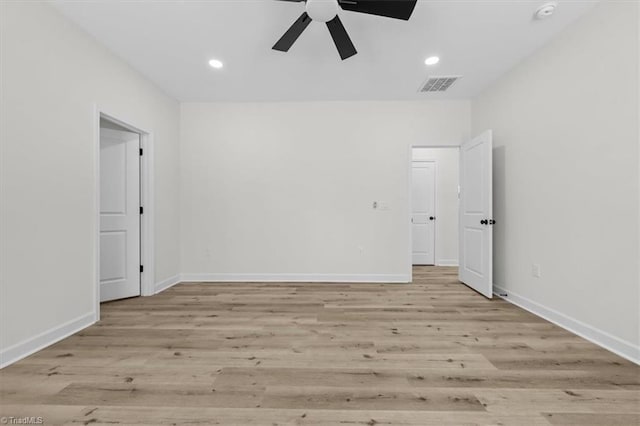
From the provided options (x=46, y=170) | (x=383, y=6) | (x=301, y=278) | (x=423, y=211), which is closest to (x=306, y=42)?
(x=383, y=6)

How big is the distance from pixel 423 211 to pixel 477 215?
6.97ft

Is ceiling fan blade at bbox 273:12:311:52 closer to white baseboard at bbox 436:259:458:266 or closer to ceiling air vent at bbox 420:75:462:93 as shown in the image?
ceiling air vent at bbox 420:75:462:93

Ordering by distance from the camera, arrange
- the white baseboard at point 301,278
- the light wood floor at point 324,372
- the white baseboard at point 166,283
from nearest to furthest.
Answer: the light wood floor at point 324,372 → the white baseboard at point 166,283 → the white baseboard at point 301,278

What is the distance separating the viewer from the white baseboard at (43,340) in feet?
6.32

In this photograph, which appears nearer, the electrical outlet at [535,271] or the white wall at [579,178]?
the white wall at [579,178]

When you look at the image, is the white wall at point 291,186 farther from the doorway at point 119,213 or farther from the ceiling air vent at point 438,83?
the doorway at point 119,213

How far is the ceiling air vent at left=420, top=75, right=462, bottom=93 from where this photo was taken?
349 centimetres

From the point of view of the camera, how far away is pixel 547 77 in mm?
2793

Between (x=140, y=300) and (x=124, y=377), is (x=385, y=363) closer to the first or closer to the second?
(x=124, y=377)

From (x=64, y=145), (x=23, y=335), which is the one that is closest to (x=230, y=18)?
(x=64, y=145)

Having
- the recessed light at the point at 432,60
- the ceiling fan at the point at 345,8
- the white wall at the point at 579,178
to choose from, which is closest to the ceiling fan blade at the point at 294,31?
the ceiling fan at the point at 345,8

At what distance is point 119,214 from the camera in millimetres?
3455

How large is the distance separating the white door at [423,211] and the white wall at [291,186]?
1545 millimetres

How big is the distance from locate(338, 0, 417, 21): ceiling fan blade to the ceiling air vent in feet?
5.43
